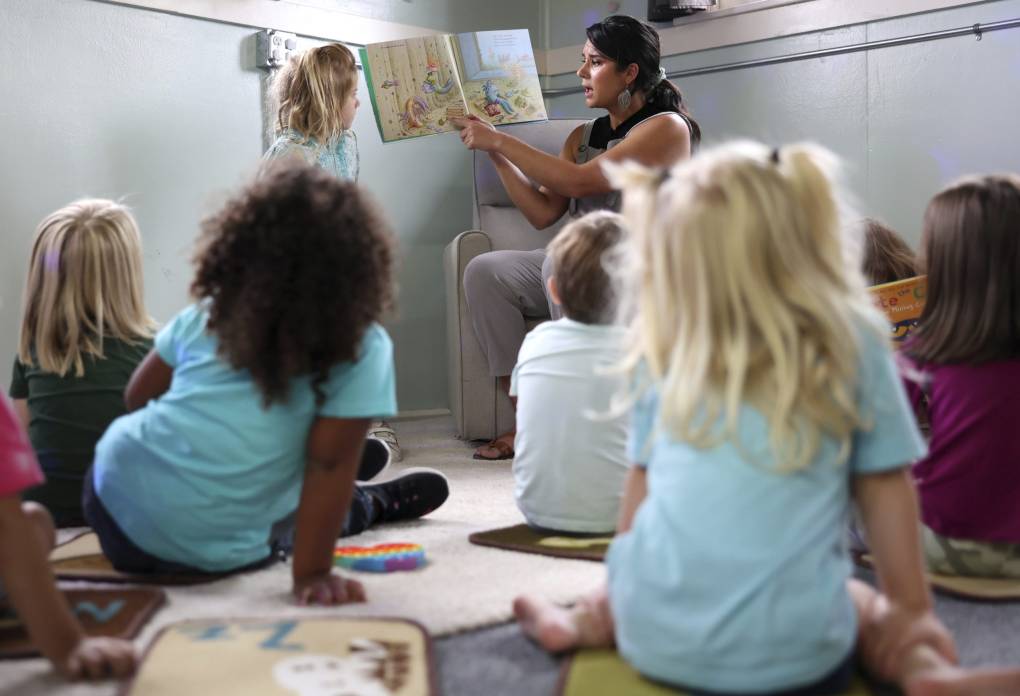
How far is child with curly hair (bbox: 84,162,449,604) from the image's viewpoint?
1.20 meters

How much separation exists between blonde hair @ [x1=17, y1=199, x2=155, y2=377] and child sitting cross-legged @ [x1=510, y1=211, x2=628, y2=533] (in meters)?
0.66

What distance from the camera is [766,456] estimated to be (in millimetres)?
914

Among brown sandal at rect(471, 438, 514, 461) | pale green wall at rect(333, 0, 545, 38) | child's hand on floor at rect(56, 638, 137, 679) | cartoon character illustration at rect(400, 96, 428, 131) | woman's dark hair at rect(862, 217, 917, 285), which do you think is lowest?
brown sandal at rect(471, 438, 514, 461)

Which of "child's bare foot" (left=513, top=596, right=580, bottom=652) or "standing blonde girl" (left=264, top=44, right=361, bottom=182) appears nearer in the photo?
"child's bare foot" (left=513, top=596, right=580, bottom=652)

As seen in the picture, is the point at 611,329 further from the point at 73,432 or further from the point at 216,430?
the point at 73,432

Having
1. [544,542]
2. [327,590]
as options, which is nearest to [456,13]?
[544,542]

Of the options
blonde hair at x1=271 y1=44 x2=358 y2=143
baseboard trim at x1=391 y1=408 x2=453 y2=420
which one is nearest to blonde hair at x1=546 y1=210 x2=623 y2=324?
blonde hair at x1=271 y1=44 x2=358 y2=143

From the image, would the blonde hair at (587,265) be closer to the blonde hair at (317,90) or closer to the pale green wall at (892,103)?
the blonde hair at (317,90)

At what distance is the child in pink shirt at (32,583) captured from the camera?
95 centimetres

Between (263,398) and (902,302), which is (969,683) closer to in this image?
(263,398)

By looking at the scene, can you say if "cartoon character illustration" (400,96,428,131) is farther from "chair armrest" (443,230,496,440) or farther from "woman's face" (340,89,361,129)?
"chair armrest" (443,230,496,440)

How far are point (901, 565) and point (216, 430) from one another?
2.53 feet

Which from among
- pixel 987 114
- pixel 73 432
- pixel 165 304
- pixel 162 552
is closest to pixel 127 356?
pixel 73 432

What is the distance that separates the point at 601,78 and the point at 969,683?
1.83 metres
